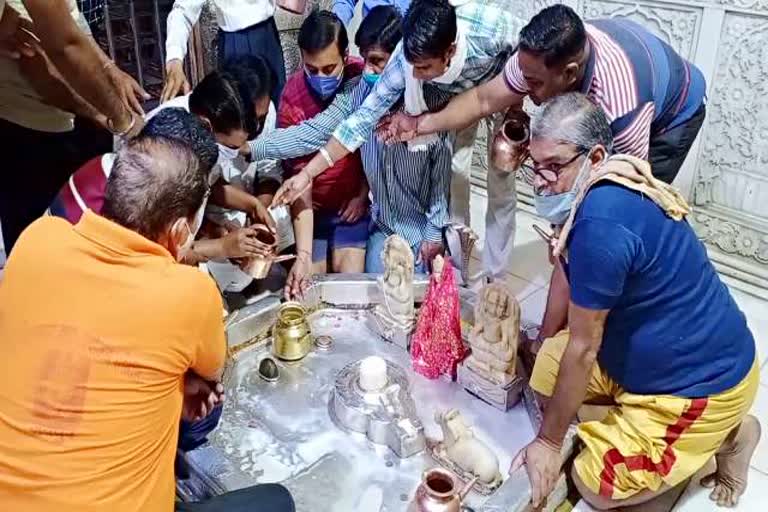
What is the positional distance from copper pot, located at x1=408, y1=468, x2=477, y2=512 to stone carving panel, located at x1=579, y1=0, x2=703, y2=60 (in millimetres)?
2145

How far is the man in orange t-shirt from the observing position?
1085mm

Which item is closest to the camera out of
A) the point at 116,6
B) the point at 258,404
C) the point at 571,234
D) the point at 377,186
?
the point at 571,234

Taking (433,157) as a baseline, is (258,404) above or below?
below

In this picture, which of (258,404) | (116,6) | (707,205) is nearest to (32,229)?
(258,404)

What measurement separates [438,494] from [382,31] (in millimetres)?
1358

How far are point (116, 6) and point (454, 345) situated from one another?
9.60 feet

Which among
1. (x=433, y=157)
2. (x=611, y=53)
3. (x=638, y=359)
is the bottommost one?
(x=638, y=359)

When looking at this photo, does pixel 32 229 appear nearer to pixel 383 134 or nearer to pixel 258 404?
pixel 258 404

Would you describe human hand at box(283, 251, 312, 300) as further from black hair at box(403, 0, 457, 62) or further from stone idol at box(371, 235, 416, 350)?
black hair at box(403, 0, 457, 62)

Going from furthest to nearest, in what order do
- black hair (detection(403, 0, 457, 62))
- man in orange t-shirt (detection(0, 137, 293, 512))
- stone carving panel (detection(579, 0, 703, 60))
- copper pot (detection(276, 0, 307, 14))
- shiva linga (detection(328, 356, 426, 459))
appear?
copper pot (detection(276, 0, 307, 14)) → stone carving panel (detection(579, 0, 703, 60)) → black hair (detection(403, 0, 457, 62)) → shiva linga (detection(328, 356, 426, 459)) → man in orange t-shirt (detection(0, 137, 293, 512))

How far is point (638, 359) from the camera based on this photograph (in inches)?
62.8

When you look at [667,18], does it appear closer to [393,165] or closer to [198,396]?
[393,165]

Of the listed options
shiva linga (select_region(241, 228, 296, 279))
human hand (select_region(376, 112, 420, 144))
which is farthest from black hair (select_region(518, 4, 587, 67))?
shiva linga (select_region(241, 228, 296, 279))

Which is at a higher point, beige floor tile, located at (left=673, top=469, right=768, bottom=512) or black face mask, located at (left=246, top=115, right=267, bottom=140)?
black face mask, located at (left=246, top=115, right=267, bottom=140)
